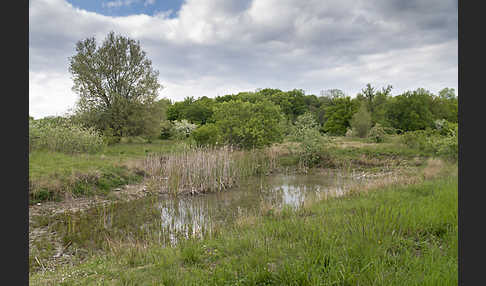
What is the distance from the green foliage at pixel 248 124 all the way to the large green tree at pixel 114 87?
30.1 feet

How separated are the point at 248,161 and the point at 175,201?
323 inches

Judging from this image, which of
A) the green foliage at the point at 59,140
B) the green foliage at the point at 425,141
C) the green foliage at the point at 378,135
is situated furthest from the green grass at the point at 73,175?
the green foliage at the point at 378,135

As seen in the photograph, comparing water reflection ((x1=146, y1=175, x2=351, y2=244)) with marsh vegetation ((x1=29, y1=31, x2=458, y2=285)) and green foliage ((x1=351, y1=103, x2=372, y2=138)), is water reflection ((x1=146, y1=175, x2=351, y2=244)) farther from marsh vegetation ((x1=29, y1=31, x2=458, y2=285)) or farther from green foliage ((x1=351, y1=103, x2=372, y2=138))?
green foliage ((x1=351, y1=103, x2=372, y2=138))

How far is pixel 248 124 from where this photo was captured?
2316cm

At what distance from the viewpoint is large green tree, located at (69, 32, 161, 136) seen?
89.3ft

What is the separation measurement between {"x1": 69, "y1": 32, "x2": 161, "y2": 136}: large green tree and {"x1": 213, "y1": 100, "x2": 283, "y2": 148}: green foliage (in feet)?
30.1

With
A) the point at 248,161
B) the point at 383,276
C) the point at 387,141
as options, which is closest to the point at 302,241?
the point at 383,276

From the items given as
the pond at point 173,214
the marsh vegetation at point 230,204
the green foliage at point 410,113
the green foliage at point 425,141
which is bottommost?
the pond at point 173,214

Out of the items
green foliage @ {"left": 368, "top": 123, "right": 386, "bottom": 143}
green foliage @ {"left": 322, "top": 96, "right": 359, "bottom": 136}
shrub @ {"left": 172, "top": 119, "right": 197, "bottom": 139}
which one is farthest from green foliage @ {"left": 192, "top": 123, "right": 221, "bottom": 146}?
green foliage @ {"left": 322, "top": 96, "right": 359, "bottom": 136}

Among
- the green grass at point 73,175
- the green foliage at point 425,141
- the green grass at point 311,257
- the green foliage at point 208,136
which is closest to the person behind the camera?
the green grass at point 311,257

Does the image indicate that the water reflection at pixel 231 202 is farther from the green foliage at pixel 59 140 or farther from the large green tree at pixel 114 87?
the large green tree at pixel 114 87

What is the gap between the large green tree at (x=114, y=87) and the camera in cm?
2722

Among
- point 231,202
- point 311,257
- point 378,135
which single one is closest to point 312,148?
point 378,135

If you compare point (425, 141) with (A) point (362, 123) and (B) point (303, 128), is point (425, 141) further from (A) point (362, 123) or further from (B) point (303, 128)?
(A) point (362, 123)
